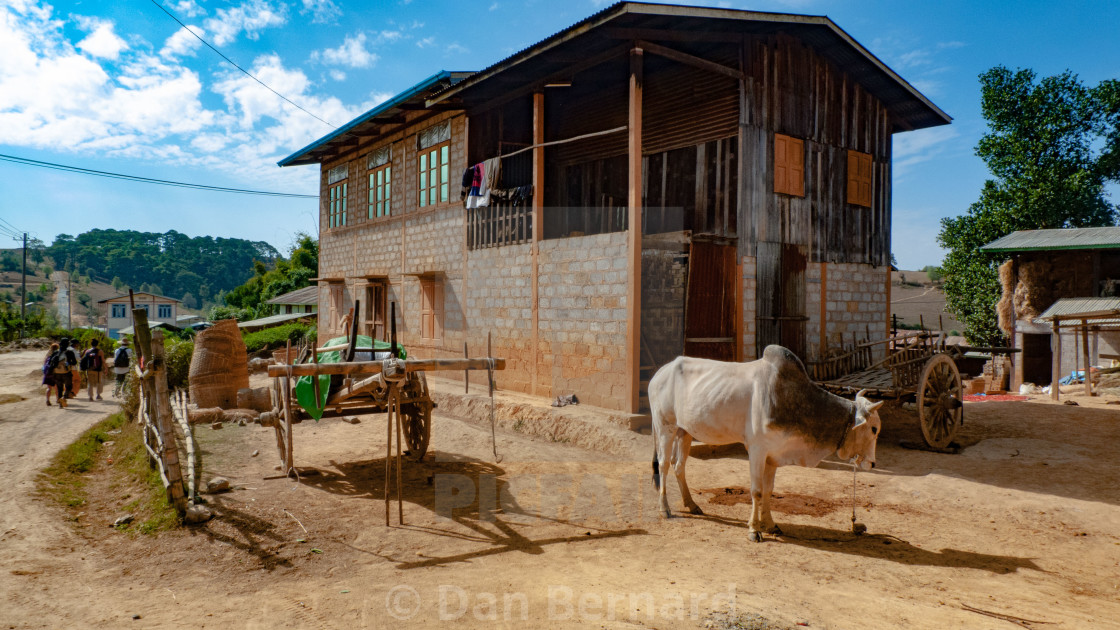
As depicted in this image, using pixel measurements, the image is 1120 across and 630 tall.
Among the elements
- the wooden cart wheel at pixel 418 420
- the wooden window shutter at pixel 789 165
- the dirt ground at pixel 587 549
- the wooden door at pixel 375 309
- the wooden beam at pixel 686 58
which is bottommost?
the dirt ground at pixel 587 549

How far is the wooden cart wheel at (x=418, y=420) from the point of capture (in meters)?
7.66

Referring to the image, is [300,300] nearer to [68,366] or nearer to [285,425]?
[68,366]

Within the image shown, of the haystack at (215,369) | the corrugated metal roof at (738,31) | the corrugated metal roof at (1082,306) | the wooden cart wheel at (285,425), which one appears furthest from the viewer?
the corrugated metal roof at (1082,306)

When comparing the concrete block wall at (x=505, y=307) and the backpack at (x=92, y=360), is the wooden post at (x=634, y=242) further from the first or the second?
the backpack at (x=92, y=360)

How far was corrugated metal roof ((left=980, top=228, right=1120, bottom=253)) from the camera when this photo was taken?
15.3 metres

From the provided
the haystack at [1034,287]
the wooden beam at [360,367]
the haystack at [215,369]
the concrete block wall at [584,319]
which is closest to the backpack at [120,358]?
the haystack at [215,369]

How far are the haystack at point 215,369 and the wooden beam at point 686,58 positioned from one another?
9.94 metres

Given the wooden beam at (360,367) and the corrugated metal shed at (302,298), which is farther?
the corrugated metal shed at (302,298)

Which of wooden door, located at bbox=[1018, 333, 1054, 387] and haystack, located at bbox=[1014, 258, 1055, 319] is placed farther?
wooden door, located at bbox=[1018, 333, 1054, 387]

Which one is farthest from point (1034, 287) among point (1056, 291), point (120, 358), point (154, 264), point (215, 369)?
point (154, 264)

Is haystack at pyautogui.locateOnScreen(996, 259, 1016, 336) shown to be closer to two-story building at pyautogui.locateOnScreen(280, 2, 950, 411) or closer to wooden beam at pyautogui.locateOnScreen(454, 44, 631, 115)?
two-story building at pyautogui.locateOnScreen(280, 2, 950, 411)

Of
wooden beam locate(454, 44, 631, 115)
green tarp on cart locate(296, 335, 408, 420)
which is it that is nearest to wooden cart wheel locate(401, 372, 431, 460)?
green tarp on cart locate(296, 335, 408, 420)

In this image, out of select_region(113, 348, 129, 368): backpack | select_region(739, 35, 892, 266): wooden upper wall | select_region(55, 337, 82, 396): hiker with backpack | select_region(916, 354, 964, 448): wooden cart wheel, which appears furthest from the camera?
select_region(113, 348, 129, 368): backpack

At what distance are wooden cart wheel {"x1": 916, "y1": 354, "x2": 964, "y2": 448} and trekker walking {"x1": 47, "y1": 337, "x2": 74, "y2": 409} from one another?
663 inches
